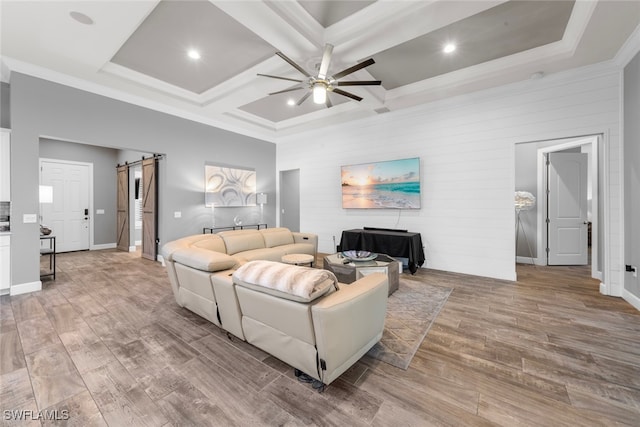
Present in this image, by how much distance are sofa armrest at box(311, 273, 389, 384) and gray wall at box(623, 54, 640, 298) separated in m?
3.56

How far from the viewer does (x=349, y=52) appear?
10.9 feet

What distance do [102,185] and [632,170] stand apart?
10.9 meters

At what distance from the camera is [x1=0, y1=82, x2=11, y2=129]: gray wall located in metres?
3.80

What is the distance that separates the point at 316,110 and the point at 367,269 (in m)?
3.95

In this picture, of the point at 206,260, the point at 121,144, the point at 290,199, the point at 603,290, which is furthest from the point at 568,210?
the point at 121,144

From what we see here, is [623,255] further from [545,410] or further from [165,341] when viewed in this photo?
[165,341]

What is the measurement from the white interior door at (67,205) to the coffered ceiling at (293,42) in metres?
3.55

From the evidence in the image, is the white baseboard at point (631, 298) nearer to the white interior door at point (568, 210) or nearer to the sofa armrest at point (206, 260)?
the white interior door at point (568, 210)

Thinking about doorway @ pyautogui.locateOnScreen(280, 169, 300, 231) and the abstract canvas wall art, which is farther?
doorway @ pyautogui.locateOnScreen(280, 169, 300, 231)

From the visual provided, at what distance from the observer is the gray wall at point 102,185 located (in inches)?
271

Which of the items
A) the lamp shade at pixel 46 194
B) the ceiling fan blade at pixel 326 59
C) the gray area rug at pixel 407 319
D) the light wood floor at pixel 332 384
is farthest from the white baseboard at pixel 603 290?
the lamp shade at pixel 46 194

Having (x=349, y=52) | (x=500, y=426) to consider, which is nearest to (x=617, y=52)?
(x=349, y=52)

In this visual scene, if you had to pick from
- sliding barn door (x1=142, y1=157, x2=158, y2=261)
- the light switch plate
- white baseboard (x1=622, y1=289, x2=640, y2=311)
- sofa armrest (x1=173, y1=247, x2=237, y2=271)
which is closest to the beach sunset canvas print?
white baseboard (x1=622, y1=289, x2=640, y2=311)

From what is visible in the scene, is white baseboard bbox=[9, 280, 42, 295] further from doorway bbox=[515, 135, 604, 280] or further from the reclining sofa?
doorway bbox=[515, 135, 604, 280]
